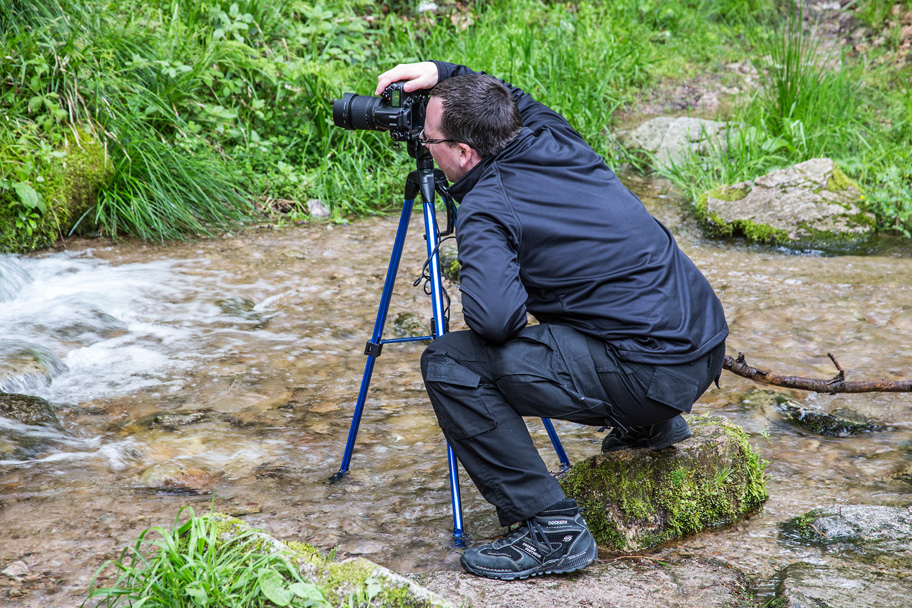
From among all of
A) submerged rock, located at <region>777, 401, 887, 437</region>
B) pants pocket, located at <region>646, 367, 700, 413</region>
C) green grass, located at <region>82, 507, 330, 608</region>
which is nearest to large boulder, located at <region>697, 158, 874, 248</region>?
submerged rock, located at <region>777, 401, 887, 437</region>

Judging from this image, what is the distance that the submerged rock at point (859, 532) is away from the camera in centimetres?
209

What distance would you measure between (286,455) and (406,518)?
0.70 metres

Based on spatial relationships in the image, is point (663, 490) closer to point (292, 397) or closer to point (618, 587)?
point (618, 587)

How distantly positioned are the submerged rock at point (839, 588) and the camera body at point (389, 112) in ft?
5.57

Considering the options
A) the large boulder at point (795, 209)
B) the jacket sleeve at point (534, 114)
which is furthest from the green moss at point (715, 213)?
the jacket sleeve at point (534, 114)

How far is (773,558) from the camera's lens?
6.97 ft

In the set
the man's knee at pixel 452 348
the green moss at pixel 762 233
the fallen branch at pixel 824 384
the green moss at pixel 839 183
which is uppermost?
Result: the green moss at pixel 839 183

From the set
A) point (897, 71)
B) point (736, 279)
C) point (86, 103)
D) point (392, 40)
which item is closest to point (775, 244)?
point (736, 279)

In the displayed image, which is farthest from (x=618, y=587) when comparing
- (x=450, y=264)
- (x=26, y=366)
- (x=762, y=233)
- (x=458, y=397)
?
(x=762, y=233)

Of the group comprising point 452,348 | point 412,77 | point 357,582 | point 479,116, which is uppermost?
point 412,77

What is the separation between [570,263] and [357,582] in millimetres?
1009

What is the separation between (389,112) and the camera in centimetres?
241

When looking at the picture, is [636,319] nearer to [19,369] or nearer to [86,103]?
[19,369]

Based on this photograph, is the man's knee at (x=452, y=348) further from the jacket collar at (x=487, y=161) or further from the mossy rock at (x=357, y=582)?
the mossy rock at (x=357, y=582)
